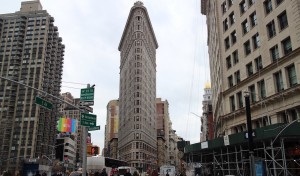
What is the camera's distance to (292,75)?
3206cm

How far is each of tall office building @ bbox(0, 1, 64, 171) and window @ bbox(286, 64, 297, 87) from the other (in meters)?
114

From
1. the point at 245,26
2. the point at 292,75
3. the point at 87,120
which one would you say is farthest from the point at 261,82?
the point at 87,120

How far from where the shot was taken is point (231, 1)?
1839 inches

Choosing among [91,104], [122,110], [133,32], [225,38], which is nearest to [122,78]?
[122,110]

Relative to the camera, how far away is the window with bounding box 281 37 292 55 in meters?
32.7

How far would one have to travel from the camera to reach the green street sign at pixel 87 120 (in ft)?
66.8

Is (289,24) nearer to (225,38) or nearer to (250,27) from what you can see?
(250,27)

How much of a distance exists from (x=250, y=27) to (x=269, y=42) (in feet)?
16.5

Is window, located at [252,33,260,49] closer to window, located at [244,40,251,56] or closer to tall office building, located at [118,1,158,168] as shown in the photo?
window, located at [244,40,251,56]

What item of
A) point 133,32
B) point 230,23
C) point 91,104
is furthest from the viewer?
point 133,32

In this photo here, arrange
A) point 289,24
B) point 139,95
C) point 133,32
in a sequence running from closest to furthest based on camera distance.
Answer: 1. point 289,24
2. point 139,95
3. point 133,32

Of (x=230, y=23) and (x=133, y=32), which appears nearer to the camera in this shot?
(x=230, y=23)

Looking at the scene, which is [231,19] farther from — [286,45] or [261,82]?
[286,45]

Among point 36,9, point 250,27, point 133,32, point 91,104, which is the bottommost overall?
point 91,104
